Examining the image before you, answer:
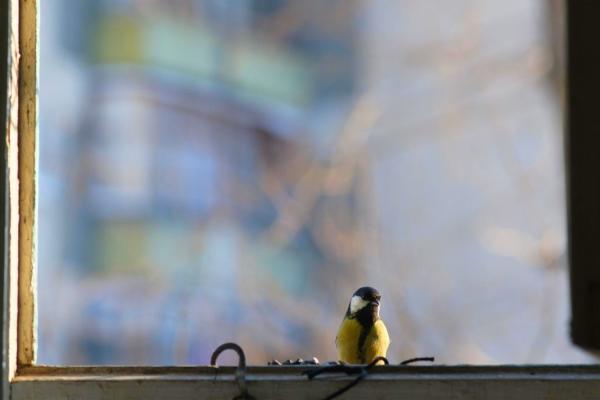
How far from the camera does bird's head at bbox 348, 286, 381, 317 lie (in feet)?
5.43

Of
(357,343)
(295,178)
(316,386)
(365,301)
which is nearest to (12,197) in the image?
(316,386)

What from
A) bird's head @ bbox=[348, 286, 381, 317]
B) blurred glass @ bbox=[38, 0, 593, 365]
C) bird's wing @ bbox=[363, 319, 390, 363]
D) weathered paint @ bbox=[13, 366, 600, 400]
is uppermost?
blurred glass @ bbox=[38, 0, 593, 365]

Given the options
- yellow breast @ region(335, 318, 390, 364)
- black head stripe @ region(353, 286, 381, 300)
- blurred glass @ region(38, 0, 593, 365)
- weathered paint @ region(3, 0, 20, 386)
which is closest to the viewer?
weathered paint @ region(3, 0, 20, 386)

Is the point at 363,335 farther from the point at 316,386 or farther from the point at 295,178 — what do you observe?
the point at 295,178

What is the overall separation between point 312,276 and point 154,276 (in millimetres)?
1866

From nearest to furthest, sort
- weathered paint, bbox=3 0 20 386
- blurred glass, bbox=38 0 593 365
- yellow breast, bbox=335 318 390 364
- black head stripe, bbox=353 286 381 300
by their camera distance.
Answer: weathered paint, bbox=3 0 20 386 → yellow breast, bbox=335 318 390 364 → black head stripe, bbox=353 286 381 300 → blurred glass, bbox=38 0 593 365

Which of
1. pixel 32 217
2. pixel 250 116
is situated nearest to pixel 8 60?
pixel 32 217

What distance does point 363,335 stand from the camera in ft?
5.11

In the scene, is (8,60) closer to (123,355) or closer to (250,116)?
(123,355)

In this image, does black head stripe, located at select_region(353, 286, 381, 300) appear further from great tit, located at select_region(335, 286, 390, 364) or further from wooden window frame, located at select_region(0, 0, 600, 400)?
wooden window frame, located at select_region(0, 0, 600, 400)

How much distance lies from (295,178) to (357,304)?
11.4ft

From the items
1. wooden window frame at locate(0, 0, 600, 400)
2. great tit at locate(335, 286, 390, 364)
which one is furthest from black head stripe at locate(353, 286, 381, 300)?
wooden window frame at locate(0, 0, 600, 400)

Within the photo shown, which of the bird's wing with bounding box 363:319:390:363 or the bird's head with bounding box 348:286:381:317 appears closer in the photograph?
the bird's wing with bounding box 363:319:390:363

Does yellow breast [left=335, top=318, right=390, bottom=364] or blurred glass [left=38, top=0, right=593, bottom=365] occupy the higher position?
blurred glass [left=38, top=0, right=593, bottom=365]
